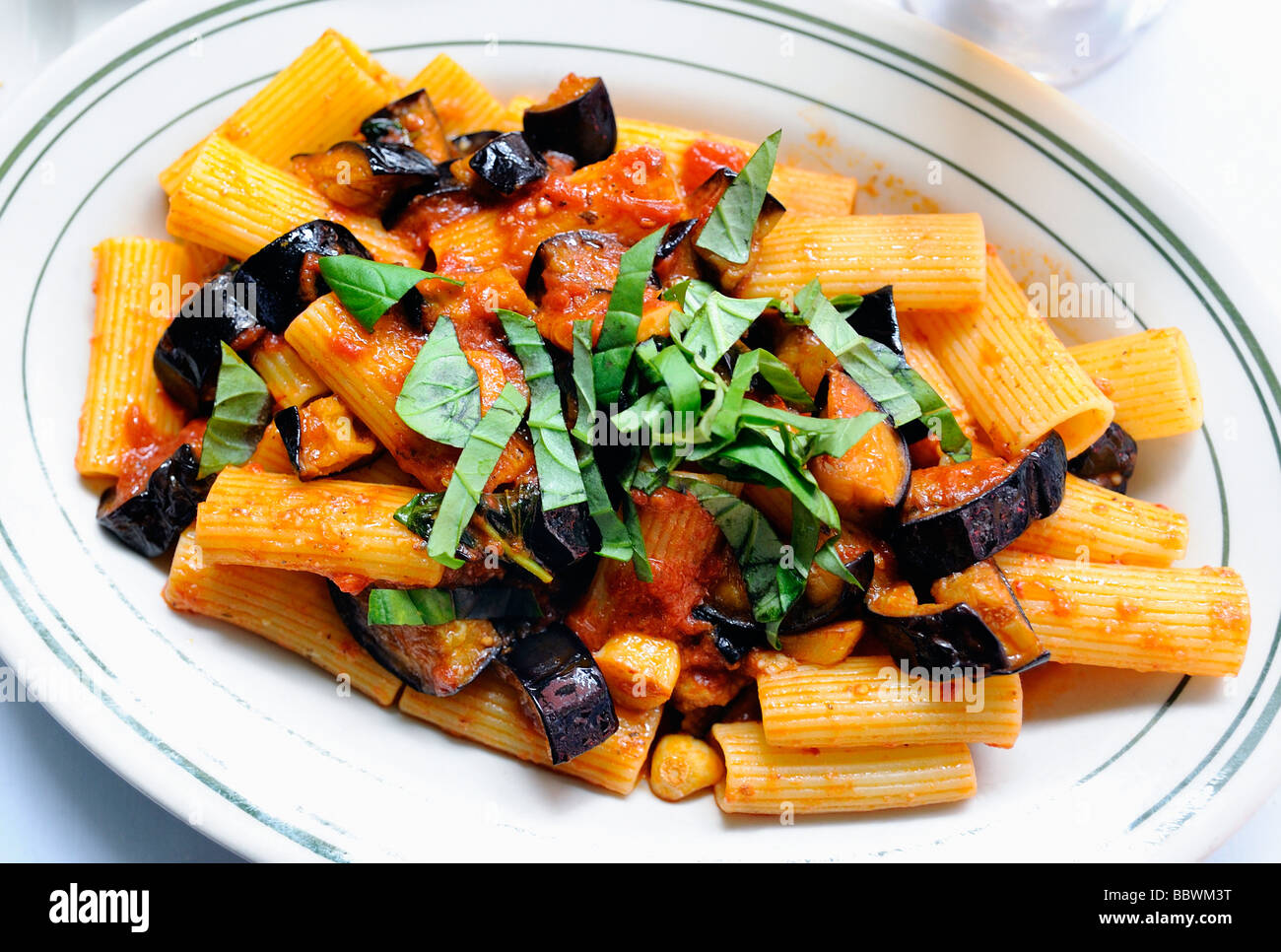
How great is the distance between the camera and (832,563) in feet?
9.06

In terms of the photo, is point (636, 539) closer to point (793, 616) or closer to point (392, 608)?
point (793, 616)

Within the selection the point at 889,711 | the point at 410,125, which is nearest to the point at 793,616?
the point at 889,711

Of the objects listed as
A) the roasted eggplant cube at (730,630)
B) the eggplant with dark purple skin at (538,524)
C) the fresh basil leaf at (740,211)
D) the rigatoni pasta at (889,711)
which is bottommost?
the rigatoni pasta at (889,711)

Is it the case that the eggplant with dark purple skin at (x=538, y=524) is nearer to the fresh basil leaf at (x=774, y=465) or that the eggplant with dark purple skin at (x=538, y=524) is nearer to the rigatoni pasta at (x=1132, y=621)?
the fresh basil leaf at (x=774, y=465)

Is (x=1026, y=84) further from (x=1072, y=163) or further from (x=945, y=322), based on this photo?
(x=945, y=322)

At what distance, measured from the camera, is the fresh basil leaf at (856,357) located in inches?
114

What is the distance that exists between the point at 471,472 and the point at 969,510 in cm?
125

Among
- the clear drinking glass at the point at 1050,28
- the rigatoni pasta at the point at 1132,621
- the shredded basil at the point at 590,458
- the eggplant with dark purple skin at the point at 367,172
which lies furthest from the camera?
the clear drinking glass at the point at 1050,28

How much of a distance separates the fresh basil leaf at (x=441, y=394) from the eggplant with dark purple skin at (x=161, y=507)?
0.72 metres

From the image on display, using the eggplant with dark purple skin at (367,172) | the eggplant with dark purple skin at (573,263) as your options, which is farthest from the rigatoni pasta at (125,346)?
the eggplant with dark purple skin at (573,263)

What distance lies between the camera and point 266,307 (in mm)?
2924

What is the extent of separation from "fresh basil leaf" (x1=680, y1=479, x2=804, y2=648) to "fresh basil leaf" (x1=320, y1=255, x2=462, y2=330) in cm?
89

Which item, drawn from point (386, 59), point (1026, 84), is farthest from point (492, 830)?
point (1026, 84)

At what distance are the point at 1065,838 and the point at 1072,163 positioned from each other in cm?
197
